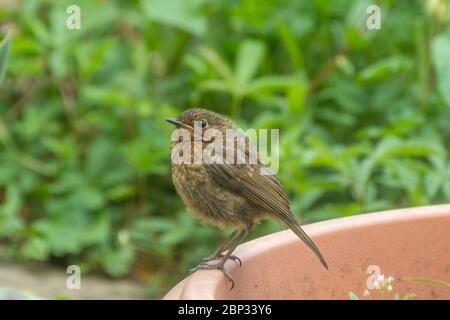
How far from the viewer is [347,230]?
2947 mm

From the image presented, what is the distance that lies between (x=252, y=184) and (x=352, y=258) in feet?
2.13

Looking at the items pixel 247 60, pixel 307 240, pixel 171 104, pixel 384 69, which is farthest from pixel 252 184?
pixel 171 104

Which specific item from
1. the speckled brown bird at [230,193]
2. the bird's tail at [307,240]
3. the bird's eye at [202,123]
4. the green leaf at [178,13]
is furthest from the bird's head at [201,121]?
the green leaf at [178,13]

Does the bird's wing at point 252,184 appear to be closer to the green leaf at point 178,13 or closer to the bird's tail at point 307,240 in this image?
the bird's tail at point 307,240

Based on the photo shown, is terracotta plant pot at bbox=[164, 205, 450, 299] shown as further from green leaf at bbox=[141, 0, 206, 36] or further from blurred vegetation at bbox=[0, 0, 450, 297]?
green leaf at bbox=[141, 0, 206, 36]

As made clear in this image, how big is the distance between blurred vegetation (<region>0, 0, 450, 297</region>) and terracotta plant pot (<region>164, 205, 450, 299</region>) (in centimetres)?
245

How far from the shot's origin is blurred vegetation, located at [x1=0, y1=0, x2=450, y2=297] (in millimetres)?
5863

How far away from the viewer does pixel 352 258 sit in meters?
2.95

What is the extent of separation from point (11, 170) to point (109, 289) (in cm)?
107

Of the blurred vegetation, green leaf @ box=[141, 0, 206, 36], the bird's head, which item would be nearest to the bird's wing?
the bird's head

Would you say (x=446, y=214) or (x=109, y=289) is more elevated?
(x=109, y=289)

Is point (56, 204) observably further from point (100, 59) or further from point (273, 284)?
point (273, 284)

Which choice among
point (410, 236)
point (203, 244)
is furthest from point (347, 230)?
point (203, 244)

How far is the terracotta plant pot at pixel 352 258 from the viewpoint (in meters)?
2.85
